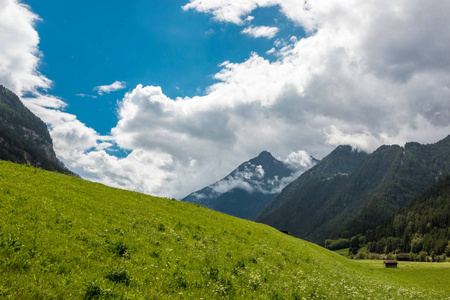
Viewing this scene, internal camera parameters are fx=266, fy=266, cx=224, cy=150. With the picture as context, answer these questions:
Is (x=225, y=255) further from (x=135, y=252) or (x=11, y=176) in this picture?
(x=11, y=176)

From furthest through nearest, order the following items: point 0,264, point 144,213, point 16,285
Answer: point 144,213 < point 0,264 < point 16,285

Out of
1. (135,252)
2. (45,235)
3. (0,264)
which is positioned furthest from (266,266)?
(0,264)

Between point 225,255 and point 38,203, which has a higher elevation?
point 38,203

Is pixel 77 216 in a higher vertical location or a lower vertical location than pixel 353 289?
higher

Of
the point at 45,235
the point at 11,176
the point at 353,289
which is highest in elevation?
the point at 11,176

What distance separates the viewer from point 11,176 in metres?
22.5

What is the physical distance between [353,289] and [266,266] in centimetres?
A: 780

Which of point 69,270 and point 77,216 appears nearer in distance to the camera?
point 69,270

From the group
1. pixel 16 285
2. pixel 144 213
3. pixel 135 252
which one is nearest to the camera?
pixel 16 285

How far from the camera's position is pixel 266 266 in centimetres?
1997

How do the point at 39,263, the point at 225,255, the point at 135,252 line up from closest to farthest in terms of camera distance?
the point at 39,263 → the point at 135,252 → the point at 225,255

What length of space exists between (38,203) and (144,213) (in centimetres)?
1003

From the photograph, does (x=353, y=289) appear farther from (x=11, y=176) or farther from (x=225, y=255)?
(x=11, y=176)

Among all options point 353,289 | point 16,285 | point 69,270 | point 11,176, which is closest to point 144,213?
point 11,176
